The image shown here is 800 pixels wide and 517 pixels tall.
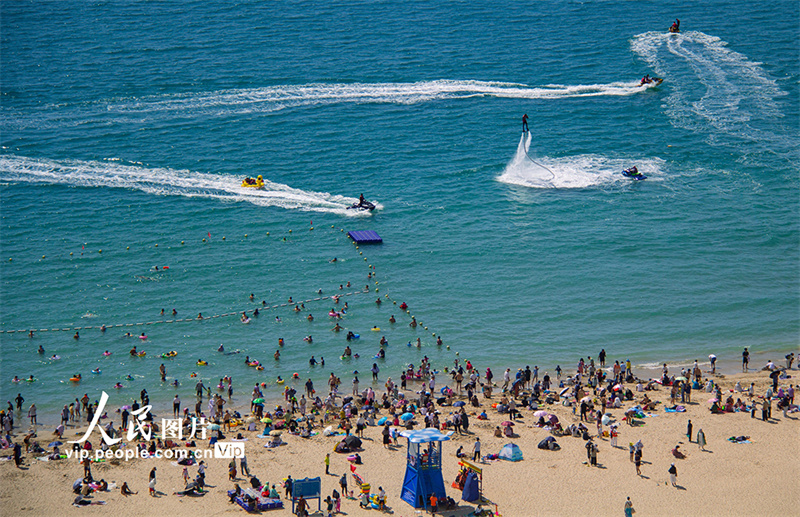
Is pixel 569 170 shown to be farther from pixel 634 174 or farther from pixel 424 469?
pixel 424 469

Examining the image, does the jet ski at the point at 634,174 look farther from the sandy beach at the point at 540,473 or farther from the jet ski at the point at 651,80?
the sandy beach at the point at 540,473

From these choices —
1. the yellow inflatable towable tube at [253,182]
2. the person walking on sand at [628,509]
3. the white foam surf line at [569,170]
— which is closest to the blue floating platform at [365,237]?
the yellow inflatable towable tube at [253,182]

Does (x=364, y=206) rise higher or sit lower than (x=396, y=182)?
lower

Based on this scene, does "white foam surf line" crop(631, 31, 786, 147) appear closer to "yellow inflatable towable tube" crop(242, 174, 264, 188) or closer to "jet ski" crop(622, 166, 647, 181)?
"jet ski" crop(622, 166, 647, 181)

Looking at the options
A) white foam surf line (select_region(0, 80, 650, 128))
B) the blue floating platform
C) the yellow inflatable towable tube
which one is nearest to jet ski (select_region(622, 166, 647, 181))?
white foam surf line (select_region(0, 80, 650, 128))

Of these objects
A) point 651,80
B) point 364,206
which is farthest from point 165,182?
point 651,80

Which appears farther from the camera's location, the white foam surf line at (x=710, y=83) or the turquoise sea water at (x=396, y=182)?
the white foam surf line at (x=710, y=83)
